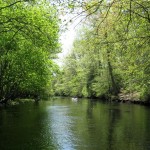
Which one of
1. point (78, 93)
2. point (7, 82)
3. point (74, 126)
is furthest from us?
point (78, 93)

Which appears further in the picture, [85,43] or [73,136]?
[85,43]

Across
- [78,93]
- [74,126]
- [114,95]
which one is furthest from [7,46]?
[78,93]

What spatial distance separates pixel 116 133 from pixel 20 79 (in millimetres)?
20405

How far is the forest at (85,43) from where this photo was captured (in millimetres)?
14023

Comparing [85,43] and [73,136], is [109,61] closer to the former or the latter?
[85,43]

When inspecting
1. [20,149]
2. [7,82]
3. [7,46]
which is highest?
[7,46]

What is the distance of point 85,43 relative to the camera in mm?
22953

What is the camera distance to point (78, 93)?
8169 centimetres

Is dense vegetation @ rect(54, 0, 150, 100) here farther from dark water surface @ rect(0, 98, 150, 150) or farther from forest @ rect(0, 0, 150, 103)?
dark water surface @ rect(0, 98, 150, 150)

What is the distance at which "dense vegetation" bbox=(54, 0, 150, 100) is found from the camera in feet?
64.2

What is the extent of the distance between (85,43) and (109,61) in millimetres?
27875

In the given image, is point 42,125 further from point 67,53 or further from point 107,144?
point 67,53

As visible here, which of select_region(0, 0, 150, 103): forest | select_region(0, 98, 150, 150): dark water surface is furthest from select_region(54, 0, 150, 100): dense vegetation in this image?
select_region(0, 98, 150, 150): dark water surface

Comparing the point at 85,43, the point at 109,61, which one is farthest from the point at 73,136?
the point at 109,61
